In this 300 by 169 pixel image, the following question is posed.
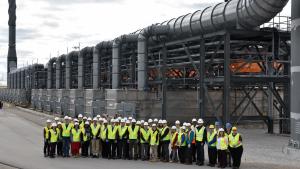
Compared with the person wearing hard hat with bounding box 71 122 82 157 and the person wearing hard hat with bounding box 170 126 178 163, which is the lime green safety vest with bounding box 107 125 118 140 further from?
the person wearing hard hat with bounding box 170 126 178 163

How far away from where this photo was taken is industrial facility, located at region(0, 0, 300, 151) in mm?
25203

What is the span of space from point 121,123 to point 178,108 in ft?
55.6

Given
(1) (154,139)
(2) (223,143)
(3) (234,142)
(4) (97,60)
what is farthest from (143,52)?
(3) (234,142)

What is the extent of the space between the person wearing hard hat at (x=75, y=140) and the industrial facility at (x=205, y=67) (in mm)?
9241

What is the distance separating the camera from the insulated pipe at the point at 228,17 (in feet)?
74.1

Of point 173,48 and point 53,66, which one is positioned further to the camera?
point 53,66

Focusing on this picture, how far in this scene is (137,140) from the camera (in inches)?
742

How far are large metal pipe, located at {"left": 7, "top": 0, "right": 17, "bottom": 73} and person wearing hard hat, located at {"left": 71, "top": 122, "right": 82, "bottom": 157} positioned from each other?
69674 millimetres

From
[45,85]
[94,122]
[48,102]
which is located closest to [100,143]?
[94,122]

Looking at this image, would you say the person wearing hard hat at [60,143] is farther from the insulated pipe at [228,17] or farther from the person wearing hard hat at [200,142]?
the insulated pipe at [228,17]

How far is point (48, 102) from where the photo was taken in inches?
2041

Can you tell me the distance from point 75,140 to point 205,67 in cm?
1186

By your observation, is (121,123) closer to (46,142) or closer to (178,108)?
(46,142)

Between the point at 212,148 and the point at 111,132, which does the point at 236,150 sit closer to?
the point at 212,148
